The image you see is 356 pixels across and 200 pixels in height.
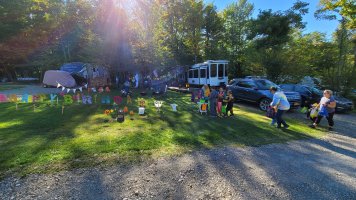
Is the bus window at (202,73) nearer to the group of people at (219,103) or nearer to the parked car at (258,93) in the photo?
the parked car at (258,93)

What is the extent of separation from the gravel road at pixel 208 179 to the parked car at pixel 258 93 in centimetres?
636

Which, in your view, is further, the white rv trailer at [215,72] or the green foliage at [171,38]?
the white rv trailer at [215,72]

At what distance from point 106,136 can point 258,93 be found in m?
8.68

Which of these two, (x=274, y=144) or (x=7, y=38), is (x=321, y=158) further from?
(x=7, y=38)

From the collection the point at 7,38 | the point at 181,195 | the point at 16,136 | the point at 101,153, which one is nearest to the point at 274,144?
the point at 181,195

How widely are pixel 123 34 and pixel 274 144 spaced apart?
1750 centimetres

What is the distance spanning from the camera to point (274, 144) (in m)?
5.65

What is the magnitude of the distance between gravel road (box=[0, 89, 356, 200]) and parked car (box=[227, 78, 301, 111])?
20.9 feet

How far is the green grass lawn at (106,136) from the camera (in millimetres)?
4230

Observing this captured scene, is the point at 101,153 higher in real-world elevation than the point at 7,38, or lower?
lower

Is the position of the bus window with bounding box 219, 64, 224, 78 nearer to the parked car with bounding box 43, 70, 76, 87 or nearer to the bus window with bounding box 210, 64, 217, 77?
the bus window with bounding box 210, 64, 217, 77

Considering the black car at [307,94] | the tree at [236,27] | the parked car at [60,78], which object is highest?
the tree at [236,27]

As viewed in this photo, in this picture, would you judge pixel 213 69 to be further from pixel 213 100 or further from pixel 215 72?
pixel 213 100

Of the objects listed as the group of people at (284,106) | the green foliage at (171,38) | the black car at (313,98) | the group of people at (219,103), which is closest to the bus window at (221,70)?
the green foliage at (171,38)
